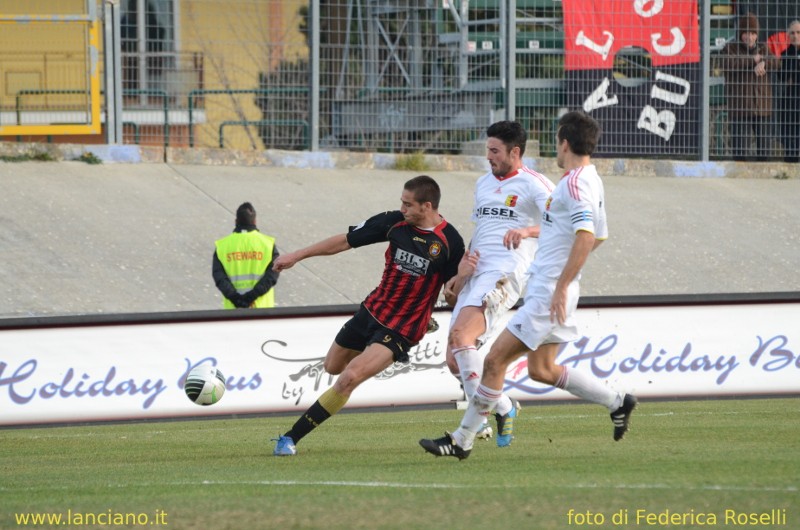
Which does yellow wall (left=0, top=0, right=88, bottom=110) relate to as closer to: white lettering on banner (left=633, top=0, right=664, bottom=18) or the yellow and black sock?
white lettering on banner (left=633, top=0, right=664, bottom=18)

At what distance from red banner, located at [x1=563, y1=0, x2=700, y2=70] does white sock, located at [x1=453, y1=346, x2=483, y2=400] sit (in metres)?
11.5

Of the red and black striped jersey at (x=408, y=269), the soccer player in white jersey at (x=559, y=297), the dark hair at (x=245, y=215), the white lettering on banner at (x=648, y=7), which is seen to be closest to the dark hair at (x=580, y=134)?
the soccer player in white jersey at (x=559, y=297)

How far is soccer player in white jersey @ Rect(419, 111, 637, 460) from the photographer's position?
7598 millimetres

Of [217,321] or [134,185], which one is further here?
[134,185]

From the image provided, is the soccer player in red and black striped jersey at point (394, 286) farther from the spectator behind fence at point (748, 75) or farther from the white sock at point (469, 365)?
the spectator behind fence at point (748, 75)

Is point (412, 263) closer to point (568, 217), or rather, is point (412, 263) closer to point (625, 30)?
point (568, 217)

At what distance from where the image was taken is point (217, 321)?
12695mm

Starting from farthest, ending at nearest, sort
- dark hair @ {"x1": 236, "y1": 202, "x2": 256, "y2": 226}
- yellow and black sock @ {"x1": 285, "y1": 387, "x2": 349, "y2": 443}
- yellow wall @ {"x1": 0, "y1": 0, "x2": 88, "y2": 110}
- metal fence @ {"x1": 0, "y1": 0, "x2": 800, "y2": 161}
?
metal fence @ {"x1": 0, "y1": 0, "x2": 800, "y2": 161} → yellow wall @ {"x1": 0, "y1": 0, "x2": 88, "y2": 110} → dark hair @ {"x1": 236, "y1": 202, "x2": 256, "y2": 226} → yellow and black sock @ {"x1": 285, "y1": 387, "x2": 349, "y2": 443}

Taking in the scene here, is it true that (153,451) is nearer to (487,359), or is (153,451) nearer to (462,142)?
(487,359)

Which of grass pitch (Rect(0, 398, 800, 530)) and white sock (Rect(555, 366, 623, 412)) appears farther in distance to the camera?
white sock (Rect(555, 366, 623, 412))

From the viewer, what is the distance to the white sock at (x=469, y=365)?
891cm

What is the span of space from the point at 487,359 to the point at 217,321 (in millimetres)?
5282

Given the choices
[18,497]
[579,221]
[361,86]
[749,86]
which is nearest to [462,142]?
[361,86]

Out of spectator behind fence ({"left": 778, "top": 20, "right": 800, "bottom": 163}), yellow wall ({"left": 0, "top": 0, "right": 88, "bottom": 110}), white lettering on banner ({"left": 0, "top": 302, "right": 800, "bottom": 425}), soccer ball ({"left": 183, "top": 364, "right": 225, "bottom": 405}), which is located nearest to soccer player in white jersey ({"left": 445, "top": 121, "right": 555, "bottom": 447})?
soccer ball ({"left": 183, "top": 364, "right": 225, "bottom": 405})
